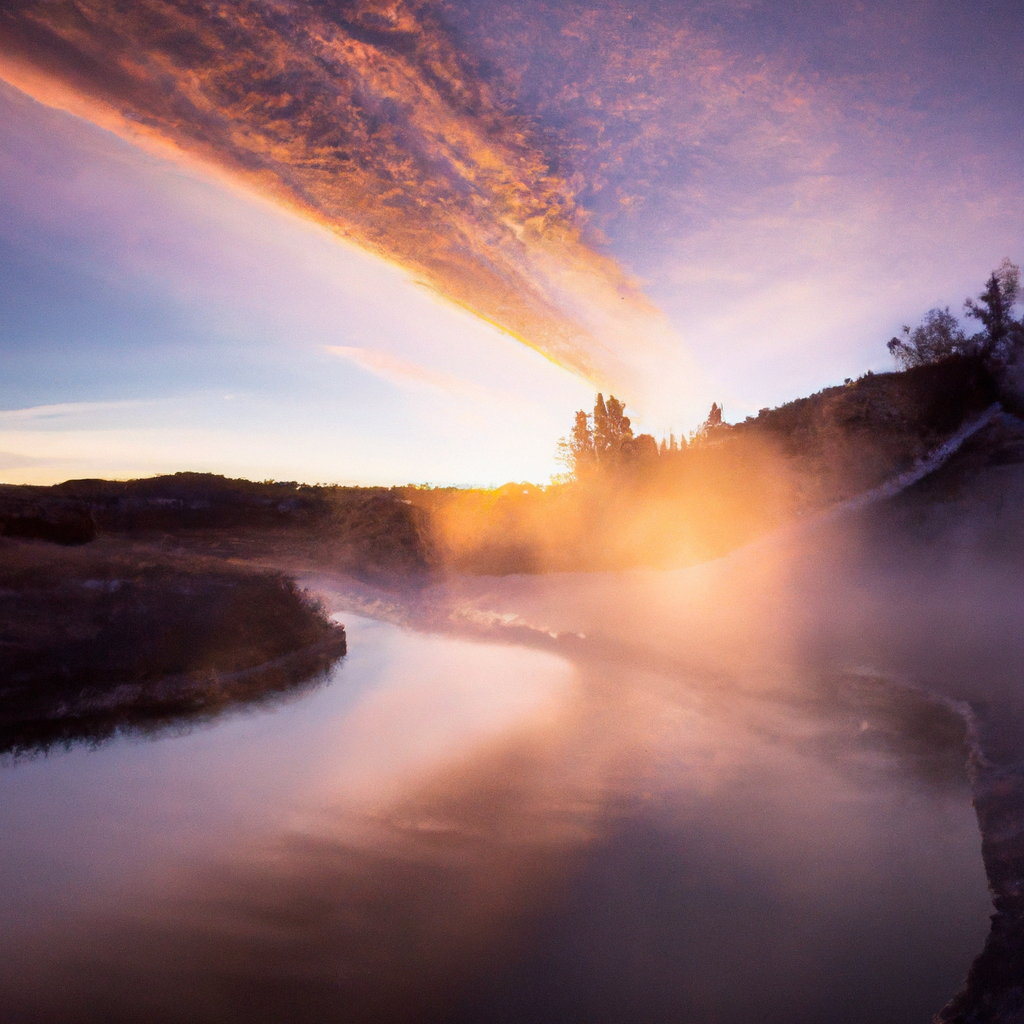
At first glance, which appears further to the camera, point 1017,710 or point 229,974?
point 1017,710

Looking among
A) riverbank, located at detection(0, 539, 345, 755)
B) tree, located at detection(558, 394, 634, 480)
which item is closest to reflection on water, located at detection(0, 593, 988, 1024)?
riverbank, located at detection(0, 539, 345, 755)

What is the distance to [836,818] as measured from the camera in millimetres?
5625

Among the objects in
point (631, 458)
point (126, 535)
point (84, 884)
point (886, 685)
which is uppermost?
point (631, 458)

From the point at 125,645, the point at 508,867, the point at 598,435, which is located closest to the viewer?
the point at 508,867

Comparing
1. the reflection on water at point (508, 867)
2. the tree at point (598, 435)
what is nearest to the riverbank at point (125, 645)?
the reflection on water at point (508, 867)

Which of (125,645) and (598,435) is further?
(598,435)

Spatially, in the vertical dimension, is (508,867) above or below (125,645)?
below

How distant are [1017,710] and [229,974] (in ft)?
29.5

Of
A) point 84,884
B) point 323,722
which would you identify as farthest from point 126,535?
point 84,884

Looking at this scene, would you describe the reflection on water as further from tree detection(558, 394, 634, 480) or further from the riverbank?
tree detection(558, 394, 634, 480)

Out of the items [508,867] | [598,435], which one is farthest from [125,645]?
[598,435]

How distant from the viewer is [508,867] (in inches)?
198

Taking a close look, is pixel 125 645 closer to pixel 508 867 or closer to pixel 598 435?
pixel 508 867

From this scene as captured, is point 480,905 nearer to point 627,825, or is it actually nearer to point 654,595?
point 627,825
